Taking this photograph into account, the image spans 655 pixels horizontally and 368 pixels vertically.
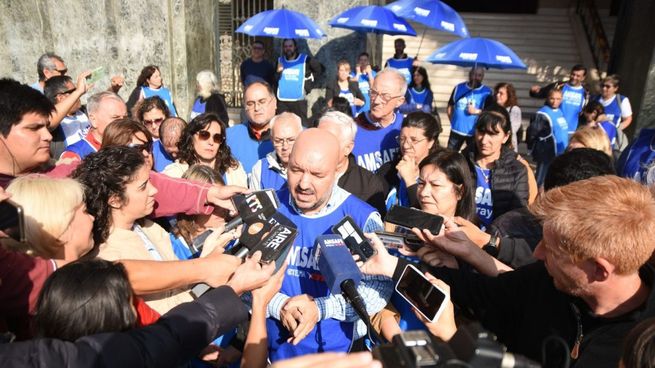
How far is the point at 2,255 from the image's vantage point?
5.60ft

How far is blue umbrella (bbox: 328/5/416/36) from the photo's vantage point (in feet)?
24.8

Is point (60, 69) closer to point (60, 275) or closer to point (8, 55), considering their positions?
point (8, 55)

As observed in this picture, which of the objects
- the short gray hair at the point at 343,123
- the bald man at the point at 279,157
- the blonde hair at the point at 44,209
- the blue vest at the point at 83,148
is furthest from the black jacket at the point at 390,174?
the blonde hair at the point at 44,209

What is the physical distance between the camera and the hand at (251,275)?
6.33 feet

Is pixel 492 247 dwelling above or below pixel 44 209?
below

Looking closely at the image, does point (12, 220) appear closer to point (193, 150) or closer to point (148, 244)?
point (148, 244)

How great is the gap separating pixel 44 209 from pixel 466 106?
6.50 metres

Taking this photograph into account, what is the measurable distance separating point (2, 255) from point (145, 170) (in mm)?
805

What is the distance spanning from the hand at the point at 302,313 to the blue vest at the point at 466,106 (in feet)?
18.3

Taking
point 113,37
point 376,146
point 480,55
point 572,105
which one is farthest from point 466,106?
point 113,37

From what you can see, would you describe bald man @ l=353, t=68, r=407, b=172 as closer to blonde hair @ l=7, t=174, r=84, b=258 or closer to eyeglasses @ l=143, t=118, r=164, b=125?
eyeglasses @ l=143, t=118, r=164, b=125

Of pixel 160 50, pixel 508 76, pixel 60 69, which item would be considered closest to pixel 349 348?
pixel 60 69

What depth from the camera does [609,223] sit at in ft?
4.92

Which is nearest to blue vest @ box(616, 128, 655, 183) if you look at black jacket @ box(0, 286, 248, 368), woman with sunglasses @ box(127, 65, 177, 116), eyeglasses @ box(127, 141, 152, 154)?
black jacket @ box(0, 286, 248, 368)
